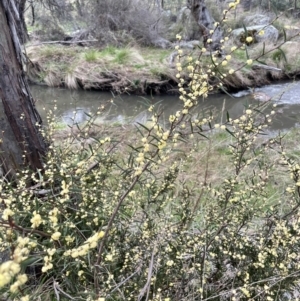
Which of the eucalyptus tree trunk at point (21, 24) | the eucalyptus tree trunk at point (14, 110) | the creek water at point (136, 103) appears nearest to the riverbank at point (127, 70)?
the creek water at point (136, 103)

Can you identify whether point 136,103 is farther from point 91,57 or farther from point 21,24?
point 21,24

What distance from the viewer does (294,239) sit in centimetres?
94

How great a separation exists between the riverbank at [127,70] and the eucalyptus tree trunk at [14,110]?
4266 millimetres

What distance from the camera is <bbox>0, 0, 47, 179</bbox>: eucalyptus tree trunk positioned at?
1239mm

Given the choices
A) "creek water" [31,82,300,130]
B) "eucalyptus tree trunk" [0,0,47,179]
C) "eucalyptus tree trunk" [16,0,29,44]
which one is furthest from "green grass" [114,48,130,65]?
"eucalyptus tree trunk" [0,0,47,179]

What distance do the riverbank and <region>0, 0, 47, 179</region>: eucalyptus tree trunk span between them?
14.0 ft

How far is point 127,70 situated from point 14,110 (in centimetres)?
479

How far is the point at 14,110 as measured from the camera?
1.31 metres

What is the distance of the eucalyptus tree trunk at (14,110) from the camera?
124 centimetres

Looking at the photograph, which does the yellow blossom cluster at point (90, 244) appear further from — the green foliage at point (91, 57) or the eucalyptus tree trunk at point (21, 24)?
the green foliage at point (91, 57)

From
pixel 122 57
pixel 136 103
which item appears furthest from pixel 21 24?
pixel 122 57

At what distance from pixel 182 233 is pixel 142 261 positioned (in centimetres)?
16

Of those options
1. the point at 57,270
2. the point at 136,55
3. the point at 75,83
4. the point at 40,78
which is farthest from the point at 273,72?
the point at 57,270

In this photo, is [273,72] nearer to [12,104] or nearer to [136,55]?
[136,55]
